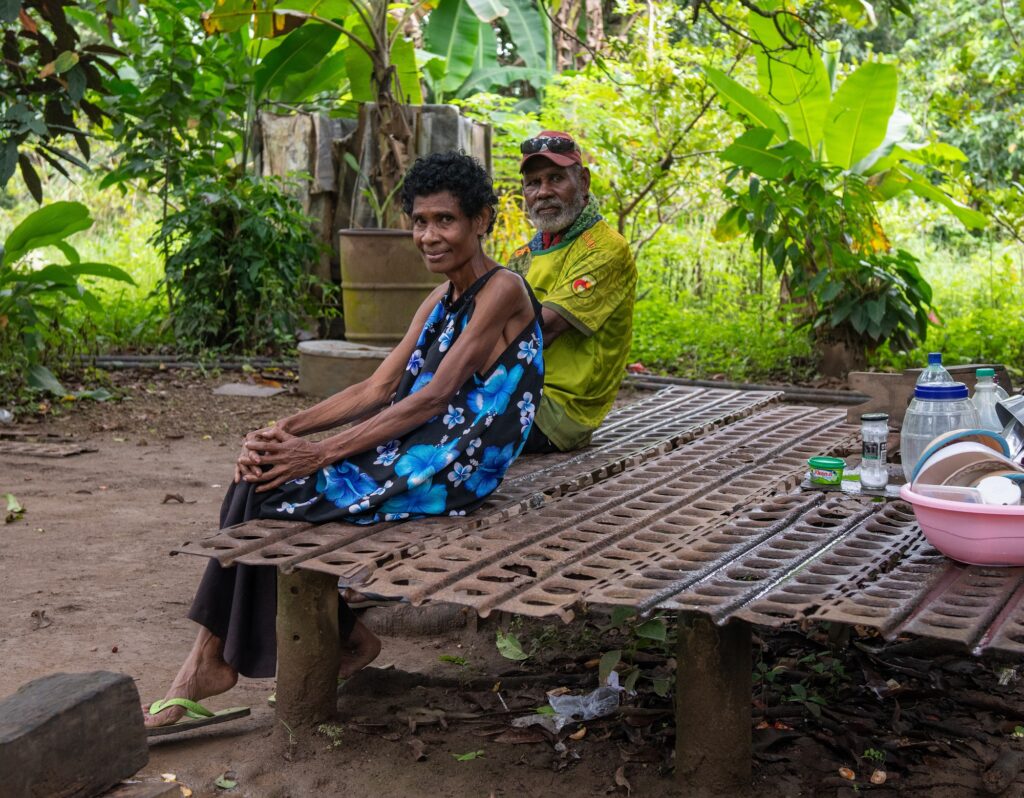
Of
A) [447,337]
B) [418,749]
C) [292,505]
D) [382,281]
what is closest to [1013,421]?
[447,337]

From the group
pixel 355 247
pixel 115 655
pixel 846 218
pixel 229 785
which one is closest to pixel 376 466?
pixel 229 785

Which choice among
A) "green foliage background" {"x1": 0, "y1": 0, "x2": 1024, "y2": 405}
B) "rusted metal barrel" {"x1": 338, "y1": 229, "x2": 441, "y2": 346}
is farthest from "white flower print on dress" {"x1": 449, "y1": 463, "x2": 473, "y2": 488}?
"rusted metal barrel" {"x1": 338, "y1": 229, "x2": 441, "y2": 346}

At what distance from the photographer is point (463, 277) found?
3.35 meters

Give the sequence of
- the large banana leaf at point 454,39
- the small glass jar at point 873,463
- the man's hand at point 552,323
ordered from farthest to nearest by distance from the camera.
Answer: the large banana leaf at point 454,39
the man's hand at point 552,323
the small glass jar at point 873,463

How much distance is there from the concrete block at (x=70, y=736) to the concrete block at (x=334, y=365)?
16.8 ft

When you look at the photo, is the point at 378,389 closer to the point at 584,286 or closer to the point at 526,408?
the point at 526,408

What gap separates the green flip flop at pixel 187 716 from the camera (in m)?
3.01

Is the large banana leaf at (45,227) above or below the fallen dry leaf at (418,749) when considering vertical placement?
above

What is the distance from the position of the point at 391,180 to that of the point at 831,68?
3745mm

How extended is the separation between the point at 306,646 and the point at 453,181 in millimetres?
1313

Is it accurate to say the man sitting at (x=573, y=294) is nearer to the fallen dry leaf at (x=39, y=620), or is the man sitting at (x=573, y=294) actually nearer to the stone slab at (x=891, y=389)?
the stone slab at (x=891, y=389)

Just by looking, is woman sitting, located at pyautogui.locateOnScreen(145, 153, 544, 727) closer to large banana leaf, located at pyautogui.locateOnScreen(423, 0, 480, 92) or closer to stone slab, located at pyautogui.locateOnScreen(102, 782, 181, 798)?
stone slab, located at pyautogui.locateOnScreen(102, 782, 181, 798)

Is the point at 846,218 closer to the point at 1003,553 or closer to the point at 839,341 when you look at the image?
the point at 839,341

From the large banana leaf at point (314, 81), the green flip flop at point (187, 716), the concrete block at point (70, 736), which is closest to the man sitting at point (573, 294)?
the green flip flop at point (187, 716)
